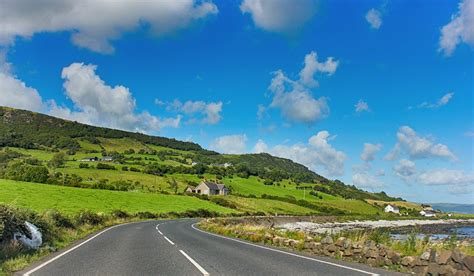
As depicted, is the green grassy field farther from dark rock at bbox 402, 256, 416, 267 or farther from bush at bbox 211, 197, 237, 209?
dark rock at bbox 402, 256, 416, 267

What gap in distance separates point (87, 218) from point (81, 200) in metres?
30.6

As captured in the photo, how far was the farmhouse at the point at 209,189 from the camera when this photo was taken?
5364 inches

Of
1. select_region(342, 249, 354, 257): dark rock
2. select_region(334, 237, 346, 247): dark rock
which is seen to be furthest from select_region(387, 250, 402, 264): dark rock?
select_region(334, 237, 346, 247): dark rock

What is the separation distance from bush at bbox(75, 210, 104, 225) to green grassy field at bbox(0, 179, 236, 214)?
9.79 meters

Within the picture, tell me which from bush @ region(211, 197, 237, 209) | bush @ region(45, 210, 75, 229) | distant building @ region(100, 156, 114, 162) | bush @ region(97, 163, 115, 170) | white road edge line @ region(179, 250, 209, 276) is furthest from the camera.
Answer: distant building @ region(100, 156, 114, 162)

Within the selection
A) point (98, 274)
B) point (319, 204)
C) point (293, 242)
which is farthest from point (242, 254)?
point (319, 204)

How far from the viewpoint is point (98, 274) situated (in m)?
11.8

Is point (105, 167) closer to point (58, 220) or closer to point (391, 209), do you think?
point (58, 220)

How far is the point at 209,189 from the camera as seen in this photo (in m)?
136

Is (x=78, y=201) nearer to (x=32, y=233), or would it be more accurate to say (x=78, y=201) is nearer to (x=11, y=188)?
(x=11, y=188)

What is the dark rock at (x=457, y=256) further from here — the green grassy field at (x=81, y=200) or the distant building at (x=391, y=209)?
the distant building at (x=391, y=209)

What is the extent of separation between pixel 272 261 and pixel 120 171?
122496 millimetres

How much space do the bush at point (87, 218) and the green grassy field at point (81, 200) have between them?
9.79 metres

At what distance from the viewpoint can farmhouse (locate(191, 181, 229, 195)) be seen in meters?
136
